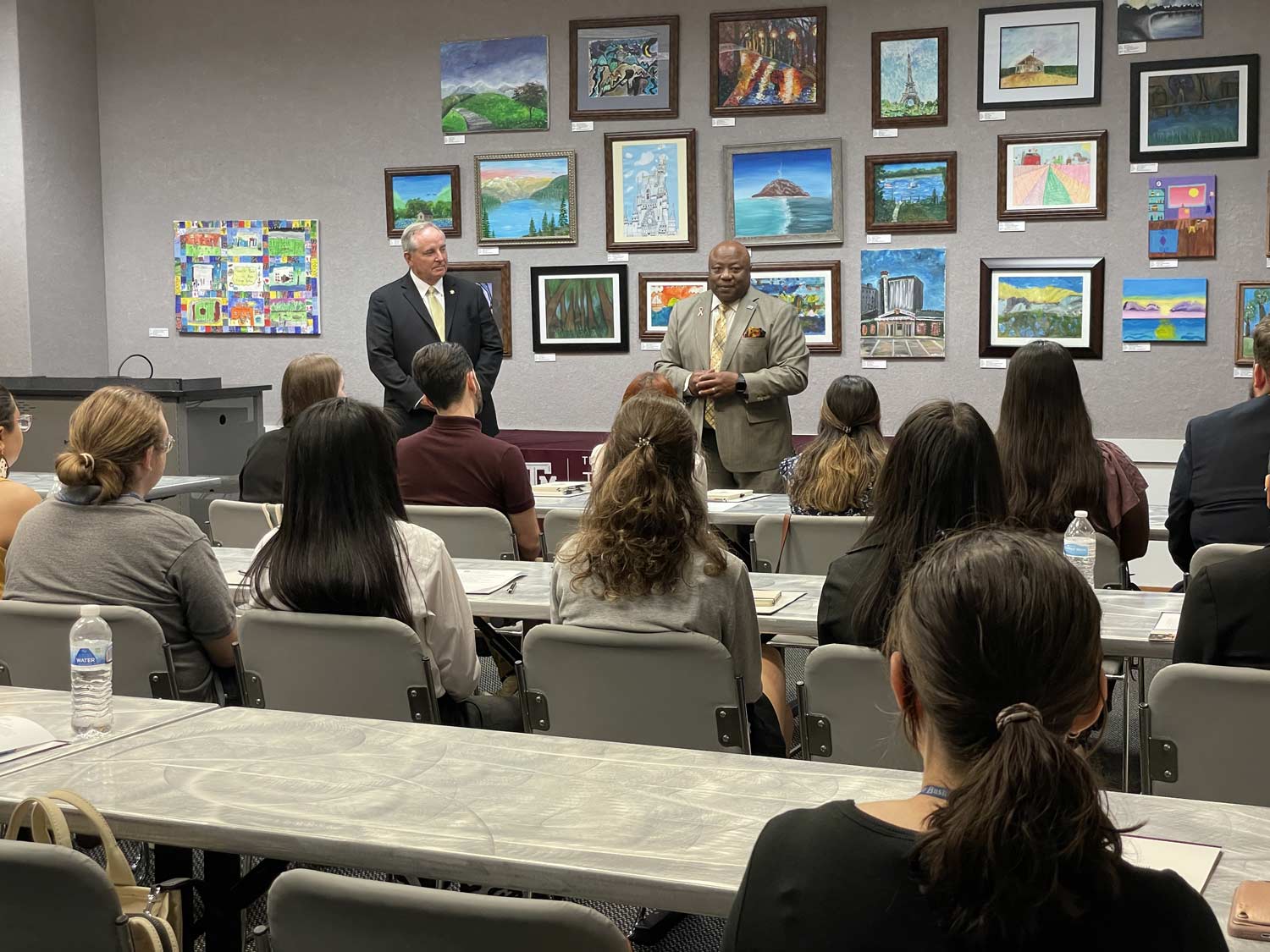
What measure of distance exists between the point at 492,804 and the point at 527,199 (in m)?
6.79

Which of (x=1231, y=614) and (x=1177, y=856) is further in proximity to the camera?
(x=1231, y=614)

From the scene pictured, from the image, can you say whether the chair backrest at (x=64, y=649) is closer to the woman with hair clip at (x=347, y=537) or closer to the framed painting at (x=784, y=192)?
the woman with hair clip at (x=347, y=537)

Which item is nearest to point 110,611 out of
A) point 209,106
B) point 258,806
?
point 258,806

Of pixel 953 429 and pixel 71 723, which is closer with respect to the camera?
pixel 71 723

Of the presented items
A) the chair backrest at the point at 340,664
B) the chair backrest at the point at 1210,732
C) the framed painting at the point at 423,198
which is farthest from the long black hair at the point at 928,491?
the framed painting at the point at 423,198

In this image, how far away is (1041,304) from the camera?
737 centimetres

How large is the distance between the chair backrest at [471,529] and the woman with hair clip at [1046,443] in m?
1.54

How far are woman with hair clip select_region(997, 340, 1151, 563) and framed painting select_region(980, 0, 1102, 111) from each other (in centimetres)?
378

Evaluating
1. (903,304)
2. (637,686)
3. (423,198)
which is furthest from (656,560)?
(423,198)

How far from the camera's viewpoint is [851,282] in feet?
25.3

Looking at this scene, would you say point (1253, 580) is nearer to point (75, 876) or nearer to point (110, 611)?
point (75, 876)

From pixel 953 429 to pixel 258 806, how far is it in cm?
141

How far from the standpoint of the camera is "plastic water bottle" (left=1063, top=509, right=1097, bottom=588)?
12.3 ft

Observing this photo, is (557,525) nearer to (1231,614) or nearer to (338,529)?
(338,529)
